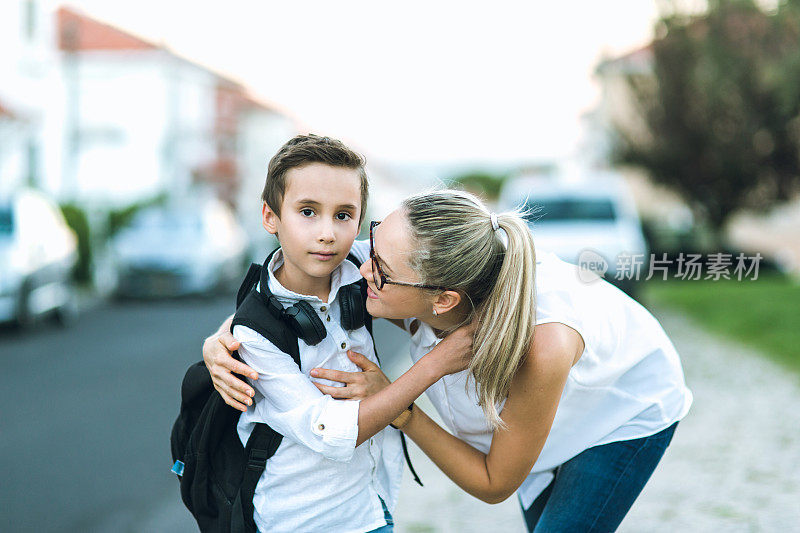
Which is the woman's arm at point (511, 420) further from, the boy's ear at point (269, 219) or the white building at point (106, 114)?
the white building at point (106, 114)

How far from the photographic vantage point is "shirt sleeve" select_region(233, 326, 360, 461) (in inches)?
89.3

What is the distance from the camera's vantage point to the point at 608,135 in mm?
25375

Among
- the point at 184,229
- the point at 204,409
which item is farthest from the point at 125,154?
the point at 204,409

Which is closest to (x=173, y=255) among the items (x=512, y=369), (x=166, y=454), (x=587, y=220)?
(x=587, y=220)

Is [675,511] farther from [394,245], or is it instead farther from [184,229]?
[184,229]

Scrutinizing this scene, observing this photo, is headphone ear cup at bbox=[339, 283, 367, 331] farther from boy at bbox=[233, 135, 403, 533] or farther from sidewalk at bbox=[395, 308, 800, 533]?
sidewalk at bbox=[395, 308, 800, 533]

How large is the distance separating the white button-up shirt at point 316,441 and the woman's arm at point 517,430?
169 mm

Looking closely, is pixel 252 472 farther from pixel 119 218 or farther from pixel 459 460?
pixel 119 218

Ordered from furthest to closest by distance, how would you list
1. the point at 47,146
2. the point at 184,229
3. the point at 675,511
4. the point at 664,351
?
the point at 47,146 → the point at 184,229 → the point at 675,511 → the point at 664,351

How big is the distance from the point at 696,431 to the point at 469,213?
5195 millimetres

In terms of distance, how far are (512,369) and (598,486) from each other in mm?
712

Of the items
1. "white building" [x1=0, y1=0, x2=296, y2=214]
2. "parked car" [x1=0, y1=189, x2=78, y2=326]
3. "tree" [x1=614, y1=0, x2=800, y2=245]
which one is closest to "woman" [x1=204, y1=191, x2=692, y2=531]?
"parked car" [x1=0, y1=189, x2=78, y2=326]

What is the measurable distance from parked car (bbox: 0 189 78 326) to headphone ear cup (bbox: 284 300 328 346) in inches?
409

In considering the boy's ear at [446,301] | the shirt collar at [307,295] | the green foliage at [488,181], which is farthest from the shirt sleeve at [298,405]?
the green foliage at [488,181]
